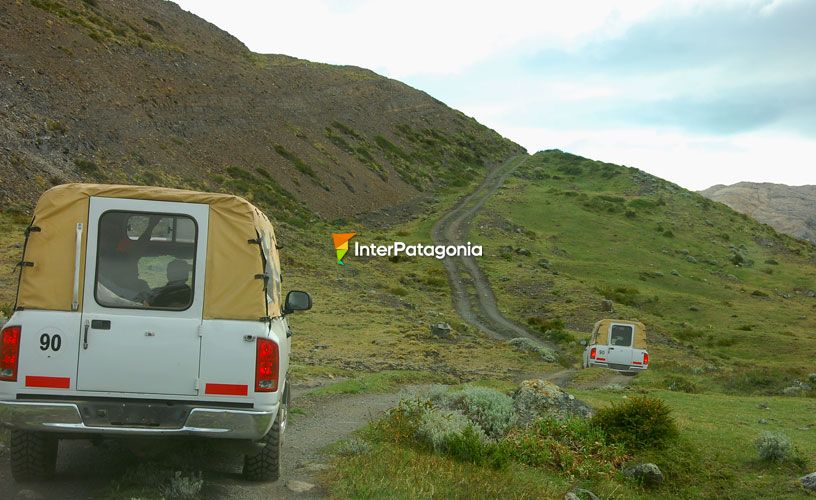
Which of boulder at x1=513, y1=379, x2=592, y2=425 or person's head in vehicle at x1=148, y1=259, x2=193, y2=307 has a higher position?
person's head in vehicle at x1=148, y1=259, x2=193, y2=307

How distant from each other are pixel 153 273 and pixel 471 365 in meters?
21.9

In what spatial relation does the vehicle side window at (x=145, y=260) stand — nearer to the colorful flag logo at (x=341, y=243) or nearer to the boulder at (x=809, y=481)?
the boulder at (x=809, y=481)

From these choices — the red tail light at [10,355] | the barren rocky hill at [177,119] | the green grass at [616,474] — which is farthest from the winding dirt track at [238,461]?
the barren rocky hill at [177,119]

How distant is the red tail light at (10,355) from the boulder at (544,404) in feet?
26.0

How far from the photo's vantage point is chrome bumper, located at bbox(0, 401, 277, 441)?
21.0ft

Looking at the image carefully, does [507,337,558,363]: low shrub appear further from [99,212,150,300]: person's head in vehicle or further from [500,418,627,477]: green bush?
[99,212,150,300]: person's head in vehicle

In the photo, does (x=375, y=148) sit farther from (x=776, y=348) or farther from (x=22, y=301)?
(x=22, y=301)

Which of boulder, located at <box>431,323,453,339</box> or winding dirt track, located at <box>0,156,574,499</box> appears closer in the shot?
winding dirt track, located at <box>0,156,574,499</box>

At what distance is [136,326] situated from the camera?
6512mm

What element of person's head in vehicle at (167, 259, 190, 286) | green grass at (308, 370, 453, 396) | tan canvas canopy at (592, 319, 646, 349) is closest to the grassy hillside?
tan canvas canopy at (592, 319, 646, 349)

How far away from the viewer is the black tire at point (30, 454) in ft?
22.9

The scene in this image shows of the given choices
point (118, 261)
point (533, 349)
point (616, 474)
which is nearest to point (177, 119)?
point (533, 349)

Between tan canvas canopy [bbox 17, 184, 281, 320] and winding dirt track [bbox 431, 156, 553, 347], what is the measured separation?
32.2m

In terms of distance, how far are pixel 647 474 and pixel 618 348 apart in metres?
18.1
